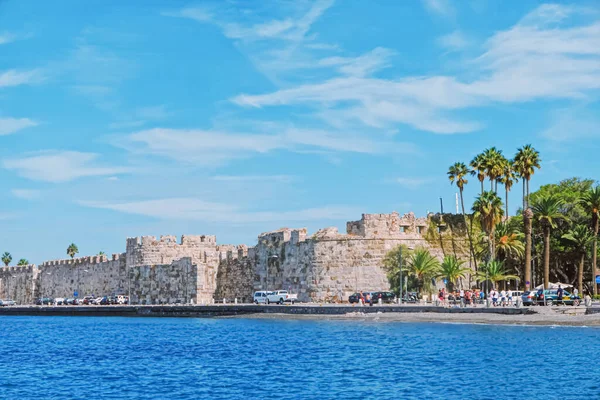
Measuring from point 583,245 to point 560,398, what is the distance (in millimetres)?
39238

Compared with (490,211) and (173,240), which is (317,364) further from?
(173,240)

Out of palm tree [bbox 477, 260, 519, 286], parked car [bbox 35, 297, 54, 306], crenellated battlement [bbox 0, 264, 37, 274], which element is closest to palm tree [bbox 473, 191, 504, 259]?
palm tree [bbox 477, 260, 519, 286]

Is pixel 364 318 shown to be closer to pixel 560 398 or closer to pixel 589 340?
pixel 589 340

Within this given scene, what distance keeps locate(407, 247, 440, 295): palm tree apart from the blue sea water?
27.8ft

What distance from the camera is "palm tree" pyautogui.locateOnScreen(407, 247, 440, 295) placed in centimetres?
6438

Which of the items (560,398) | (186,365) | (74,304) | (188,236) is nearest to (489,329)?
(186,365)

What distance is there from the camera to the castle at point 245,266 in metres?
69.1

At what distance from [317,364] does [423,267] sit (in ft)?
92.3

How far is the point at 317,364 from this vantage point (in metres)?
37.6

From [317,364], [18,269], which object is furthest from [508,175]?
[18,269]

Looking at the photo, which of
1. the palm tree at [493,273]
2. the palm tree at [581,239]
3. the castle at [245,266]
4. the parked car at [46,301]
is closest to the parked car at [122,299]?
the castle at [245,266]

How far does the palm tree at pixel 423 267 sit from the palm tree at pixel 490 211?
4266 mm

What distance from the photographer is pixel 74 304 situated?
9481 centimetres

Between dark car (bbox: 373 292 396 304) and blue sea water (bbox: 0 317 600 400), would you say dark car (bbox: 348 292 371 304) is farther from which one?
blue sea water (bbox: 0 317 600 400)
